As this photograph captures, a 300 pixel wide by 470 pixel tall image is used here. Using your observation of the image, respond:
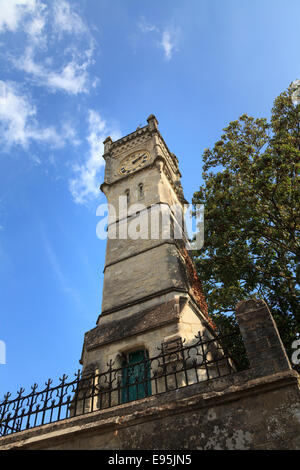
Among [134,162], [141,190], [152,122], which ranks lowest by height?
[141,190]

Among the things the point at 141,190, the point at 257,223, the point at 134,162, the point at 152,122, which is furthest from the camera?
the point at 152,122

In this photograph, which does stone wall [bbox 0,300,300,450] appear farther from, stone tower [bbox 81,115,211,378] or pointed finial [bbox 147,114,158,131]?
pointed finial [bbox 147,114,158,131]

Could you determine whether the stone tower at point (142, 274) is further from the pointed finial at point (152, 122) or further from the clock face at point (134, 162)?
the pointed finial at point (152, 122)

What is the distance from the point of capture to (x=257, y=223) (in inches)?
452

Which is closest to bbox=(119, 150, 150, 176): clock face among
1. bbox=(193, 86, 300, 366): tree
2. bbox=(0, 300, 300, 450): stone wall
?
bbox=(193, 86, 300, 366): tree

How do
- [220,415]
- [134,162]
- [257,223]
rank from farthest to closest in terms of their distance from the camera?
[134,162] → [257,223] → [220,415]

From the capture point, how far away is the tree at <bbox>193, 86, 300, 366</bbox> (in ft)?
37.0

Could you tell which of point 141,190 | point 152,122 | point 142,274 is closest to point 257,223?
point 142,274

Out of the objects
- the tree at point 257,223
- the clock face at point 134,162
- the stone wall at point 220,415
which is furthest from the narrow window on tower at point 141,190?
the stone wall at point 220,415

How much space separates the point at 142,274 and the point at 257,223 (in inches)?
186

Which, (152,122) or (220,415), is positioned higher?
(152,122)

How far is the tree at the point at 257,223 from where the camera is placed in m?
11.3

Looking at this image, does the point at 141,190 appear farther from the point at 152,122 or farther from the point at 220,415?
the point at 220,415

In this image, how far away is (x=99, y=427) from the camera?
5.55 metres
